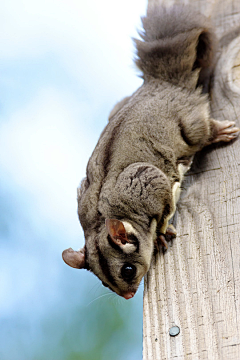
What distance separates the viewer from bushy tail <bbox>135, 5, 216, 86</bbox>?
3.89 metres

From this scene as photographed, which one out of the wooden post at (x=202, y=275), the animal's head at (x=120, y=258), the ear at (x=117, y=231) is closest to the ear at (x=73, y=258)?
the animal's head at (x=120, y=258)

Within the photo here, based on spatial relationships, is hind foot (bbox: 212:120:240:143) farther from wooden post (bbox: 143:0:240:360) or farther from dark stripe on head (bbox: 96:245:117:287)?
dark stripe on head (bbox: 96:245:117:287)

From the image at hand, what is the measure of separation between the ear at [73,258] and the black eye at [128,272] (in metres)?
0.30

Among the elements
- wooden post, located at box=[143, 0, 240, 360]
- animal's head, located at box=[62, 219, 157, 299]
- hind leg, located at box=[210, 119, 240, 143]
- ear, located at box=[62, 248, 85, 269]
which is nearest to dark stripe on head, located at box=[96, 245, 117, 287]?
animal's head, located at box=[62, 219, 157, 299]

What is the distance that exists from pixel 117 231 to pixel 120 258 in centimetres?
24

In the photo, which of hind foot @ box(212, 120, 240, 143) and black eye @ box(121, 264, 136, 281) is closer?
hind foot @ box(212, 120, 240, 143)

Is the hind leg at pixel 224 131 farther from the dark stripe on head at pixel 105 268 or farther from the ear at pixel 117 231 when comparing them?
the dark stripe on head at pixel 105 268

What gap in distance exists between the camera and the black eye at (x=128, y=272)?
3.09 metres

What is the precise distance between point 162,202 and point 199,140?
0.77 m

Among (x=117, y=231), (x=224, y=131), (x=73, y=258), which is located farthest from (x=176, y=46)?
(x=73, y=258)

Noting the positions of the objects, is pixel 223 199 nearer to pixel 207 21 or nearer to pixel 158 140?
pixel 158 140

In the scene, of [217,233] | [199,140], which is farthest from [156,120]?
[217,233]

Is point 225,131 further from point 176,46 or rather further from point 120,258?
point 176,46

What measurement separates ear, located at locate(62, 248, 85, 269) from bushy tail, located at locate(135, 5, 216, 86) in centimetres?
196
